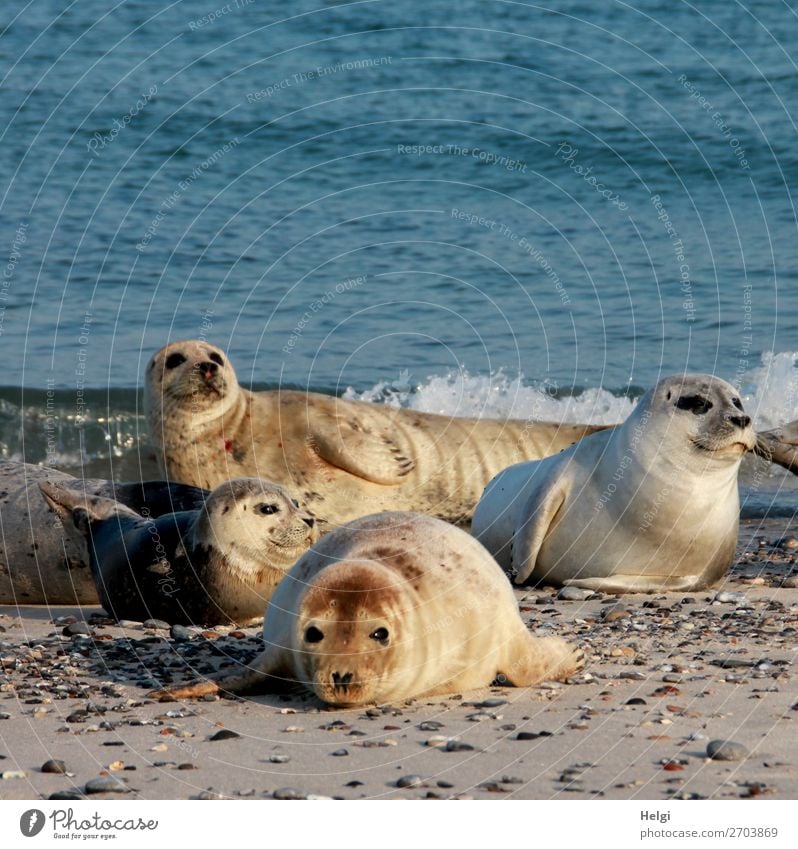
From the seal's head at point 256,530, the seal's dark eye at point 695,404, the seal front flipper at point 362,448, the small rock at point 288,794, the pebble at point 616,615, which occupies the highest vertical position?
the seal's dark eye at point 695,404

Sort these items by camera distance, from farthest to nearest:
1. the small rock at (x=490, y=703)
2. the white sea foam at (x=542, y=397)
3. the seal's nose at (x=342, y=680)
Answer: the white sea foam at (x=542, y=397)
the small rock at (x=490, y=703)
the seal's nose at (x=342, y=680)

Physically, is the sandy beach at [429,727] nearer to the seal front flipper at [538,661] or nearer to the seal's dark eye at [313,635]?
the seal front flipper at [538,661]

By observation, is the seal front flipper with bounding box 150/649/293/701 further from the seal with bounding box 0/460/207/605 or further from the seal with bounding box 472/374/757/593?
the seal with bounding box 472/374/757/593

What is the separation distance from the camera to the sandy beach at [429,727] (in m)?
4.56

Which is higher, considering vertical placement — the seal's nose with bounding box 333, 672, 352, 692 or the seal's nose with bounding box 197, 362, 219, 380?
the seal's nose with bounding box 197, 362, 219, 380

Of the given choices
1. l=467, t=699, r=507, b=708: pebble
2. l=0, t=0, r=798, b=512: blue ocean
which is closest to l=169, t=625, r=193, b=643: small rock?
l=467, t=699, r=507, b=708: pebble

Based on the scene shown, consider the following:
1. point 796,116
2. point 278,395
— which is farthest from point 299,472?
point 796,116

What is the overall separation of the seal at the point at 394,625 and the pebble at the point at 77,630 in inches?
48.8

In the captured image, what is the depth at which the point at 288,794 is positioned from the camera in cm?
446

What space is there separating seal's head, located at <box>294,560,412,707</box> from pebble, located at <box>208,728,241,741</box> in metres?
0.33

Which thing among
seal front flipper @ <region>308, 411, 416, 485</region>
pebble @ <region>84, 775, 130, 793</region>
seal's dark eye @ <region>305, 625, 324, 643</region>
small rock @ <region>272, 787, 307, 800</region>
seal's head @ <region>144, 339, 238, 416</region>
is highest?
seal's head @ <region>144, 339, 238, 416</region>

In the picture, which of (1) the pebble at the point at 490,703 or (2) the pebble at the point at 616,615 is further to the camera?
(2) the pebble at the point at 616,615

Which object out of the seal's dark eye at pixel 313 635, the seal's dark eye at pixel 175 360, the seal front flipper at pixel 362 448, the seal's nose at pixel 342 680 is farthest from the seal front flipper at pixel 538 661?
the seal's dark eye at pixel 175 360

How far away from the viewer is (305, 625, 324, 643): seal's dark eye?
5.20 metres
